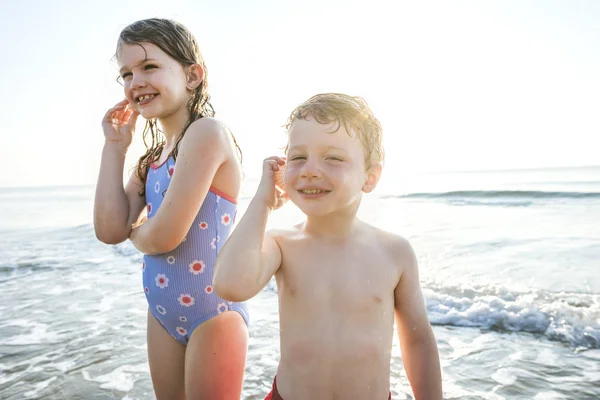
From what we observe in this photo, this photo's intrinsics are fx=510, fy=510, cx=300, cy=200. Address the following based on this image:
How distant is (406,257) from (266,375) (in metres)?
2.53

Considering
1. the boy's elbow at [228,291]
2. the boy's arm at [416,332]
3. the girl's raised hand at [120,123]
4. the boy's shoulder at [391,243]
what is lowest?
the boy's arm at [416,332]

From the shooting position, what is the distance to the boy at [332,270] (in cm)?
184

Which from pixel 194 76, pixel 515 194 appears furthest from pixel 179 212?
pixel 515 194

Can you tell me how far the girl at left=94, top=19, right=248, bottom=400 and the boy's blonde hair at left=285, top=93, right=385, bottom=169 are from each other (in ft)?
1.39

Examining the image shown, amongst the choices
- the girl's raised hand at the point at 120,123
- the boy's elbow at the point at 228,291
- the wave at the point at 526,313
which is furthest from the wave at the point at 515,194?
the boy's elbow at the point at 228,291

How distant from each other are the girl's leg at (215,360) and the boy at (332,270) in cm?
27

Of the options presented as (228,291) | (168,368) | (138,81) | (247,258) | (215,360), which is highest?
(138,81)

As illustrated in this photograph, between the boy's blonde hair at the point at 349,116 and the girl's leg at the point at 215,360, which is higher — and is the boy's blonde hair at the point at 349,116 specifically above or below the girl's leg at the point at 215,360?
above

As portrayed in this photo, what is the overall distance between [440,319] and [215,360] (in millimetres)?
3899

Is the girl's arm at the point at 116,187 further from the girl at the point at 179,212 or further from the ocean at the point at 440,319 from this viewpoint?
the ocean at the point at 440,319

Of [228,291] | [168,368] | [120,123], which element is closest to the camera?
[228,291]

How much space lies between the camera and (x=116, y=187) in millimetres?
2400

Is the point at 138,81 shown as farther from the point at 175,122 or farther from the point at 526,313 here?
the point at 526,313

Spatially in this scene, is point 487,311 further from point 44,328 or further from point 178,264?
point 44,328
